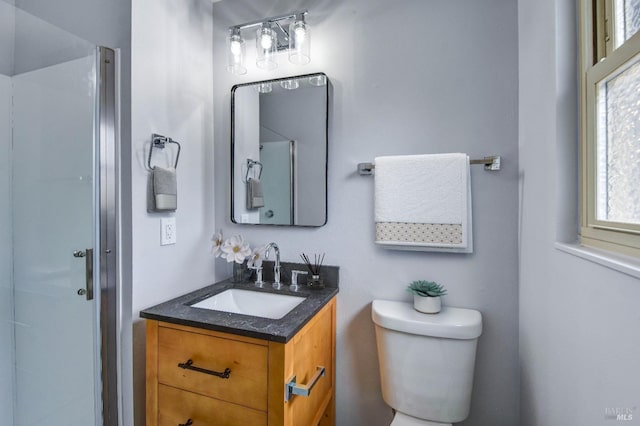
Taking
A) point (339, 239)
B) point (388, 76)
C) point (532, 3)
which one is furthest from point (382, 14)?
point (339, 239)

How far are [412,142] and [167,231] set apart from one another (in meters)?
1.22

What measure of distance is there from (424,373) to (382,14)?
63.9 inches

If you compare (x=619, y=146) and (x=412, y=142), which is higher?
(x=412, y=142)

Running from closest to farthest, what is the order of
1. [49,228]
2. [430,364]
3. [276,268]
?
[430,364] < [49,228] < [276,268]

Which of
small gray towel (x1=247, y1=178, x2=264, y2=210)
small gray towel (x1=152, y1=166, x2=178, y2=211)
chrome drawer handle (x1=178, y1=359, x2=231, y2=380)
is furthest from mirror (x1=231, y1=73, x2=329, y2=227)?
chrome drawer handle (x1=178, y1=359, x2=231, y2=380)

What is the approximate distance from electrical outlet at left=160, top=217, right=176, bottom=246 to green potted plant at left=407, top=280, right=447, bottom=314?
113 centimetres

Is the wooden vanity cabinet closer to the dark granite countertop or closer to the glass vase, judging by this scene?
the dark granite countertop

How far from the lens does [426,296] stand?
123 cm

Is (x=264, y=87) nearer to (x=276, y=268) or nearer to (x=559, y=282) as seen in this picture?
(x=276, y=268)

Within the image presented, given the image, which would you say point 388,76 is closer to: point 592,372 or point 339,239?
point 339,239

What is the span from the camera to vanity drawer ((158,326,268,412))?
0.98 metres

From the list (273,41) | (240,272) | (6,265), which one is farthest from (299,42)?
(6,265)
